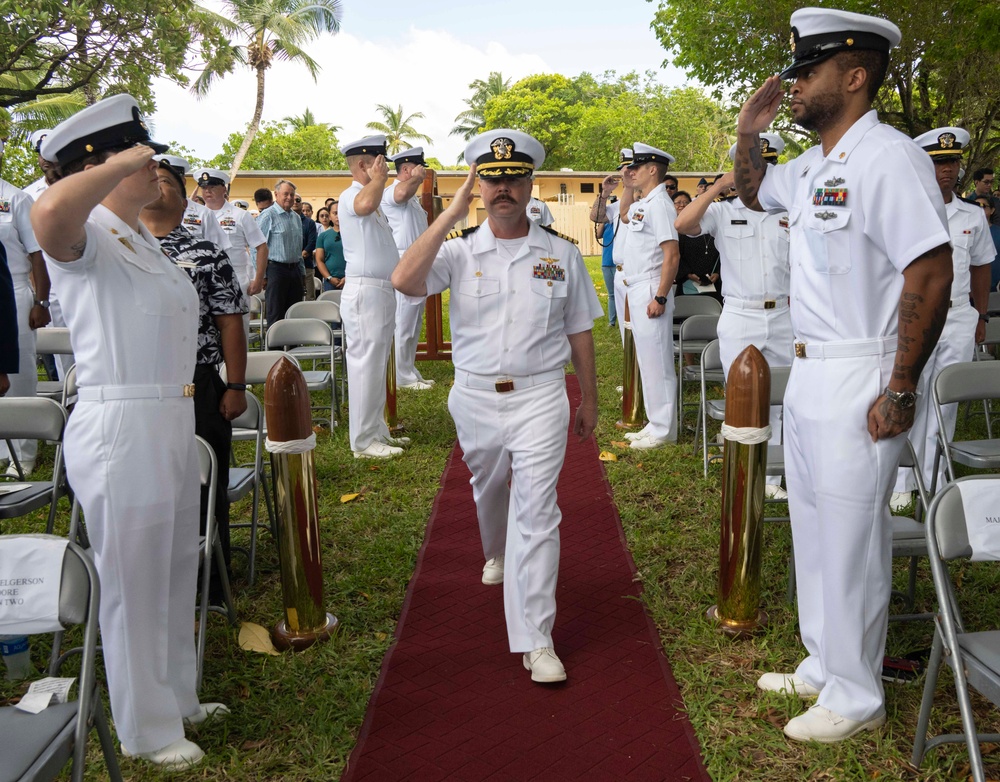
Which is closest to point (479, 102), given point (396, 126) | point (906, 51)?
point (396, 126)

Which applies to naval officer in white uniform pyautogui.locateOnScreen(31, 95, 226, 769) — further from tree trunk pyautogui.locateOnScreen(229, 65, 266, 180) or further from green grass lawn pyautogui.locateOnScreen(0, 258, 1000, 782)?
tree trunk pyautogui.locateOnScreen(229, 65, 266, 180)

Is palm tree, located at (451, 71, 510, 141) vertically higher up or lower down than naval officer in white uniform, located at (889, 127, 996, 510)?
higher up

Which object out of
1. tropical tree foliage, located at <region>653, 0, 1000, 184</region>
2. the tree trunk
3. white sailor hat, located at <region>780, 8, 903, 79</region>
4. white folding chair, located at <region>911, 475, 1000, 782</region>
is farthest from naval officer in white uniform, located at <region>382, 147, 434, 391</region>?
the tree trunk

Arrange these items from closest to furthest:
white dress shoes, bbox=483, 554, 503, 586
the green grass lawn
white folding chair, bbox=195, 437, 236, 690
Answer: the green grass lawn < white folding chair, bbox=195, 437, 236, 690 < white dress shoes, bbox=483, 554, 503, 586

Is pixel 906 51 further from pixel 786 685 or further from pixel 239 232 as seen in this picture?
pixel 786 685

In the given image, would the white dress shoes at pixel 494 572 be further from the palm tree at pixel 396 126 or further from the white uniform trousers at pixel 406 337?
the palm tree at pixel 396 126

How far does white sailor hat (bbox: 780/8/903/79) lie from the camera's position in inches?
117

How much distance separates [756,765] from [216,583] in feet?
8.75

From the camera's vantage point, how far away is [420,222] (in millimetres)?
9758

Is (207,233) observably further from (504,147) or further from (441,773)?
(441,773)

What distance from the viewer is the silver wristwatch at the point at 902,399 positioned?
113 inches

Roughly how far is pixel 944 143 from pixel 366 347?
4.39 meters

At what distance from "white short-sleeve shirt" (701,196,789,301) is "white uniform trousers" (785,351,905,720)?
289 centimetres

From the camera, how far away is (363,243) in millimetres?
7016
